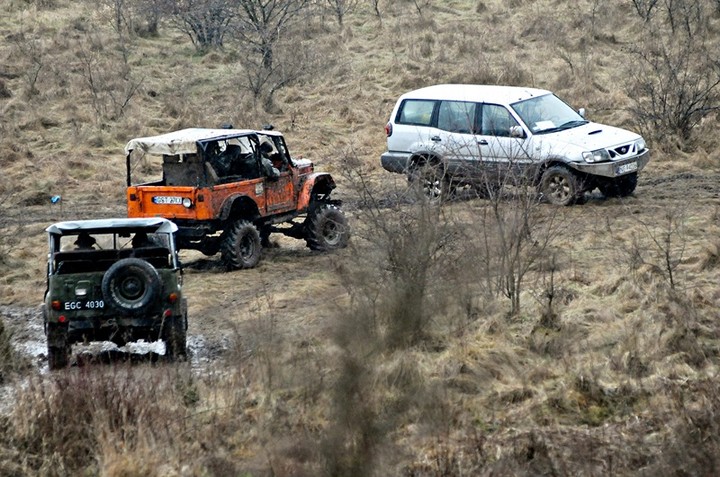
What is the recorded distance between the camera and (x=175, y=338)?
10.2 m

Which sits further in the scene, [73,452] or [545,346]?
[545,346]

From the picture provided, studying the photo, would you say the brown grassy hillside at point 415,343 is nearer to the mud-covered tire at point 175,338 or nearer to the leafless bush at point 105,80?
the mud-covered tire at point 175,338

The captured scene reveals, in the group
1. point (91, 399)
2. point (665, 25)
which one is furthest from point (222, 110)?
point (91, 399)

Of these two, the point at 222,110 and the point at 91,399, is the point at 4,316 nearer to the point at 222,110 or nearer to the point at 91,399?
the point at 91,399

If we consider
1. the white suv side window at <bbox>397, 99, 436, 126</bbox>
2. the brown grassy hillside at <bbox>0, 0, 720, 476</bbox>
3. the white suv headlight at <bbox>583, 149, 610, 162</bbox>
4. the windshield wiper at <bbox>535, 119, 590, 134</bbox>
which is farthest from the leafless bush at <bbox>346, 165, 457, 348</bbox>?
the white suv side window at <bbox>397, 99, 436, 126</bbox>

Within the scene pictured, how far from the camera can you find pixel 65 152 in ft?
68.0

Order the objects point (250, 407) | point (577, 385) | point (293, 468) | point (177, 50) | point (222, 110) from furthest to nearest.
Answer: point (177, 50)
point (222, 110)
point (577, 385)
point (250, 407)
point (293, 468)

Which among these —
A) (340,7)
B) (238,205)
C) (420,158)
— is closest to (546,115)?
(420,158)

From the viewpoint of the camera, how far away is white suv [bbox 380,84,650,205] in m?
15.8

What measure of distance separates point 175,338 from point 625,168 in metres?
8.09

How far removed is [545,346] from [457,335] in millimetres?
782

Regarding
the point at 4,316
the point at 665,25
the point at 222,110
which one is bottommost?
the point at 4,316

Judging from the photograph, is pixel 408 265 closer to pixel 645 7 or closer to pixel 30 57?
pixel 30 57

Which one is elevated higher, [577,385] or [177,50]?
[177,50]
